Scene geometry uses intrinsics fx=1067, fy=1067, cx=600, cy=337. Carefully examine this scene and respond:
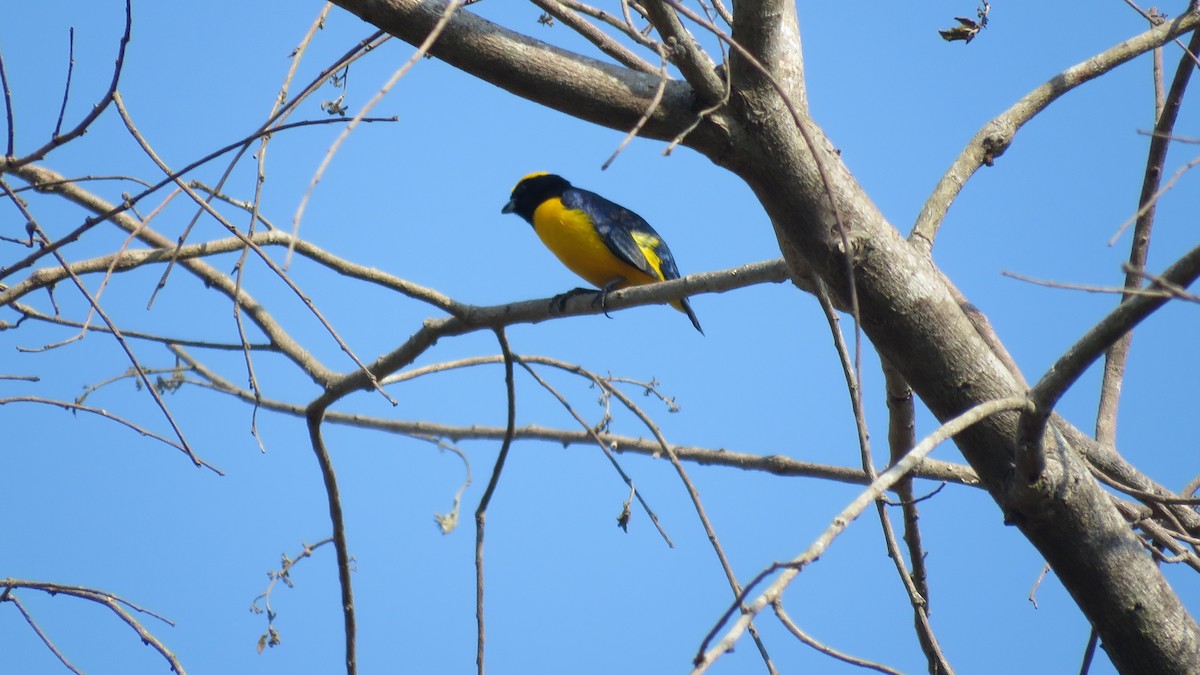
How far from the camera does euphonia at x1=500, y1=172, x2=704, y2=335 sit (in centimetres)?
613

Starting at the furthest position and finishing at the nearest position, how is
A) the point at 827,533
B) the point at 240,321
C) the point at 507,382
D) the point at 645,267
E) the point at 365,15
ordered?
the point at 645,267
the point at 507,382
the point at 240,321
the point at 365,15
the point at 827,533

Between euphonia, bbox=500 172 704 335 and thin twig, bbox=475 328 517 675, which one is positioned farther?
euphonia, bbox=500 172 704 335

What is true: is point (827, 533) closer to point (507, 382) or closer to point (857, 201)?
point (857, 201)

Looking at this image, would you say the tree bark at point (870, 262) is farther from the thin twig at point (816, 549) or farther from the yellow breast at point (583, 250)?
the yellow breast at point (583, 250)

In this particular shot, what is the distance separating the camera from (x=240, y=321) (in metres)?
2.34

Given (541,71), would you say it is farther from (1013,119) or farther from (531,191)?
(531,191)

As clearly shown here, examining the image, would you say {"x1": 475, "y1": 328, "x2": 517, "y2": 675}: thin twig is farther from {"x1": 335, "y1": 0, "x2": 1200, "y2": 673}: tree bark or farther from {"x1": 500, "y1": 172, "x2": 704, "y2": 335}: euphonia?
{"x1": 500, "y1": 172, "x2": 704, "y2": 335}: euphonia

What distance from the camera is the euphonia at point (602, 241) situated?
6.13 m

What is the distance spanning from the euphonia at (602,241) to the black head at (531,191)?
8.8 inches

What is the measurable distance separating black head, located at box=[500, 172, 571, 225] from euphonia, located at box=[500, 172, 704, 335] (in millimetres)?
225

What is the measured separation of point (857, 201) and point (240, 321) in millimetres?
1338

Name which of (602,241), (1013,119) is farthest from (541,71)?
(602,241)

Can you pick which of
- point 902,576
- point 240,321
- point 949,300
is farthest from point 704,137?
point 240,321

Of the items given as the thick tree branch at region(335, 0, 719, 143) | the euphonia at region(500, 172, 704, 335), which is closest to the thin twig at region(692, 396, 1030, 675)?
the thick tree branch at region(335, 0, 719, 143)
